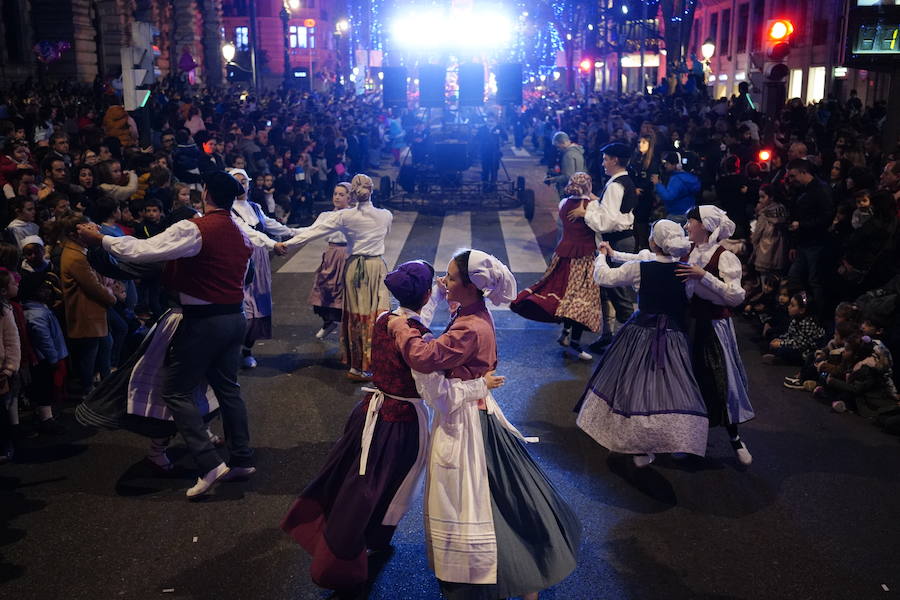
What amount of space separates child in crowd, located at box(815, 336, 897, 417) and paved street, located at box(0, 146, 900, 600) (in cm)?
17

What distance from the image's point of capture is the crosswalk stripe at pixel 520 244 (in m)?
13.6

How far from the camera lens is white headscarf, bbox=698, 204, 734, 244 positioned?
6.52 m

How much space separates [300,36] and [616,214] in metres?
65.9

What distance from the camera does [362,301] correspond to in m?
8.46

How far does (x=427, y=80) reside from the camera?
24.1 metres

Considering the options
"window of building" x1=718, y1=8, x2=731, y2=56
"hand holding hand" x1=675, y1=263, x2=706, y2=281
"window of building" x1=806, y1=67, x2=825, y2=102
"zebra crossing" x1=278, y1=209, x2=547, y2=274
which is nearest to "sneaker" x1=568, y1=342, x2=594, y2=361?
"hand holding hand" x1=675, y1=263, x2=706, y2=281

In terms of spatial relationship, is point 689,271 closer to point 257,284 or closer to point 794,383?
point 794,383

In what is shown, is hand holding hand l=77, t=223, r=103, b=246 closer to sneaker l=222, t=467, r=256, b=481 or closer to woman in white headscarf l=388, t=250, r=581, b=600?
sneaker l=222, t=467, r=256, b=481

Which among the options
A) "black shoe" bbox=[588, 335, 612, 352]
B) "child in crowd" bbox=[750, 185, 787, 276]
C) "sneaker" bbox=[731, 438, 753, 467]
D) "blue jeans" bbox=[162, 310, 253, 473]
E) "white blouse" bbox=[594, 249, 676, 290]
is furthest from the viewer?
"child in crowd" bbox=[750, 185, 787, 276]

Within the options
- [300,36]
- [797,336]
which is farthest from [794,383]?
[300,36]

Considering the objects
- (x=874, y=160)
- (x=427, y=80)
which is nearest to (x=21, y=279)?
(x=874, y=160)

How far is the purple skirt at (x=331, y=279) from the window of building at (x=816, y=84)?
88.0 ft

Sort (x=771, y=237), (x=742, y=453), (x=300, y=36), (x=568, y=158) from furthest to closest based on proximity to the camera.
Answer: (x=300, y=36), (x=568, y=158), (x=771, y=237), (x=742, y=453)

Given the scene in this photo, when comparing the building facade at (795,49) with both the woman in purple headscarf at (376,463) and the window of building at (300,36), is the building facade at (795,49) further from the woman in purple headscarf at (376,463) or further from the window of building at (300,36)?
the window of building at (300,36)
